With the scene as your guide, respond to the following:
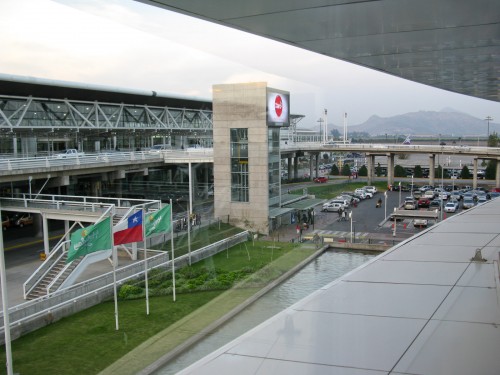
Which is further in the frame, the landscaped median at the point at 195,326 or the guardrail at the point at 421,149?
the guardrail at the point at 421,149

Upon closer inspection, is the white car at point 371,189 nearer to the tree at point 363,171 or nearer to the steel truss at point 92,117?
the tree at point 363,171

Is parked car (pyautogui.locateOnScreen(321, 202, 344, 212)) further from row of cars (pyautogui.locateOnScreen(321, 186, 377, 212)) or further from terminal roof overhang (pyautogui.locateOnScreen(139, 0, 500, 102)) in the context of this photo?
terminal roof overhang (pyautogui.locateOnScreen(139, 0, 500, 102))

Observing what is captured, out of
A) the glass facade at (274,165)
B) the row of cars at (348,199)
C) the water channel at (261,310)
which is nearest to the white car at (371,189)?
the row of cars at (348,199)

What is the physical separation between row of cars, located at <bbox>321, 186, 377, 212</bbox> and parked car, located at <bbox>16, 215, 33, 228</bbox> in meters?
6.96

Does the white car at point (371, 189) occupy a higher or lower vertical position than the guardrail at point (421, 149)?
lower

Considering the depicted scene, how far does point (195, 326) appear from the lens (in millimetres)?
4797

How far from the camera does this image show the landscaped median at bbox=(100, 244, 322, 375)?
12.7 ft

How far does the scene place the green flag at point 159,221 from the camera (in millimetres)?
7082

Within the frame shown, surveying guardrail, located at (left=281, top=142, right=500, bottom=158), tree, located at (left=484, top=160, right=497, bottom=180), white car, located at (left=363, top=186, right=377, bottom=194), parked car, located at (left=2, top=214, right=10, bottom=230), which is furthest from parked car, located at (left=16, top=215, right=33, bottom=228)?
tree, located at (left=484, top=160, right=497, bottom=180)

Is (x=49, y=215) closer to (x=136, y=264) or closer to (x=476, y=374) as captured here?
(x=136, y=264)

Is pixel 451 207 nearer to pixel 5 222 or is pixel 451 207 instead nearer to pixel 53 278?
pixel 53 278

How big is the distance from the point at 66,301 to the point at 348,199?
25.0 ft

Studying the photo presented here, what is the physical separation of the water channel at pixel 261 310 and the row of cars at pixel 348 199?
18.0 feet

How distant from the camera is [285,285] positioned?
15.4ft
